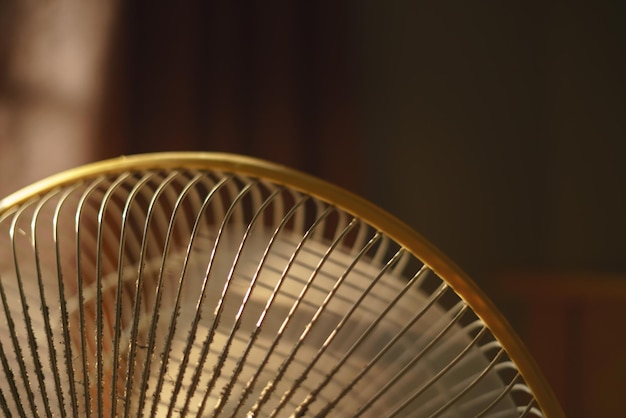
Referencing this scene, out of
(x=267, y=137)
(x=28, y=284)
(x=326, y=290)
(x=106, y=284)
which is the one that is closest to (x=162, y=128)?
(x=267, y=137)

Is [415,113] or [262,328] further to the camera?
[415,113]

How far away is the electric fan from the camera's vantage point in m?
0.57

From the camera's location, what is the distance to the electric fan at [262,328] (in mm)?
571

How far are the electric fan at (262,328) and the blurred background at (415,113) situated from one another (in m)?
0.97

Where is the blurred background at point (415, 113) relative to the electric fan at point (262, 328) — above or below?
above

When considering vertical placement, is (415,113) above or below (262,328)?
above

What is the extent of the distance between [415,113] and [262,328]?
1.72 m

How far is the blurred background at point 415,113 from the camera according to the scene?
72.6 inches

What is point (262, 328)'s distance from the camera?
669 millimetres

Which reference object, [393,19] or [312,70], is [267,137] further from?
[393,19]

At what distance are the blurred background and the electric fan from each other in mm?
967

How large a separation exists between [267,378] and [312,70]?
4.91 feet

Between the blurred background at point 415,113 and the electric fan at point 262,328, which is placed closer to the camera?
the electric fan at point 262,328

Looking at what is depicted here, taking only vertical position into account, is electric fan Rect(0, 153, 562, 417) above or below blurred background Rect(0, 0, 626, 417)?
below
